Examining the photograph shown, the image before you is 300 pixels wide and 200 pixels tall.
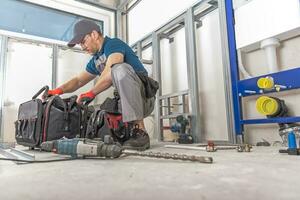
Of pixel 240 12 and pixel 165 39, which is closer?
pixel 240 12

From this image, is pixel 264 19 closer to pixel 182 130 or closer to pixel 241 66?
pixel 241 66

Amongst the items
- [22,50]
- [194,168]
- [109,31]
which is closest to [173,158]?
[194,168]

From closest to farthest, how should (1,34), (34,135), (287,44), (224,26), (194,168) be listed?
(194,168), (34,135), (287,44), (224,26), (1,34)

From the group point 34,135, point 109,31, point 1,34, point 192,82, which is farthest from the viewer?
point 109,31

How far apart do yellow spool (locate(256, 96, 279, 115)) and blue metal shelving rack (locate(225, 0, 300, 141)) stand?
0.16 ft

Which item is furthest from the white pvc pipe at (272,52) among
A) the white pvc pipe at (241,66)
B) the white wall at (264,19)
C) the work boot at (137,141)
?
the work boot at (137,141)

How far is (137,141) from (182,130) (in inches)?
24.4

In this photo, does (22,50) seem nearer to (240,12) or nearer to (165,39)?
(165,39)

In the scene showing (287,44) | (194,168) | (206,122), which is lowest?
(194,168)

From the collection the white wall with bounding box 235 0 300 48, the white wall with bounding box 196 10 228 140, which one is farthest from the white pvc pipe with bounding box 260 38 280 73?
the white wall with bounding box 196 10 228 140

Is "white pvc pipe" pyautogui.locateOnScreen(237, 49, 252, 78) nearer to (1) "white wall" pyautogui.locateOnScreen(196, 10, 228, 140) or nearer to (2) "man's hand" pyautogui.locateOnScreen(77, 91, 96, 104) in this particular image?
(1) "white wall" pyautogui.locateOnScreen(196, 10, 228, 140)

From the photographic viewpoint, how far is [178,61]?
6.94 ft

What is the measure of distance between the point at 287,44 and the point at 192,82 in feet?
2.14

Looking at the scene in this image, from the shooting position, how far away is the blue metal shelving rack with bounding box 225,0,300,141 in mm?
1175
